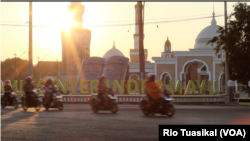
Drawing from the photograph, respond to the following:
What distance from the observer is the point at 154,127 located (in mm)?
10172

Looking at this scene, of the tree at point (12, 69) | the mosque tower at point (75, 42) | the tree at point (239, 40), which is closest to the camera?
the tree at point (239, 40)

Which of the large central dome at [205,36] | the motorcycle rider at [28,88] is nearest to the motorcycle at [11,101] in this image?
the motorcycle rider at [28,88]

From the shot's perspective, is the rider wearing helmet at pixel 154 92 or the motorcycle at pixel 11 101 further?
the motorcycle at pixel 11 101

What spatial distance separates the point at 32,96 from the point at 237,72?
16.6 meters

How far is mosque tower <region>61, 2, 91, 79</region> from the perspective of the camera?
232 ft

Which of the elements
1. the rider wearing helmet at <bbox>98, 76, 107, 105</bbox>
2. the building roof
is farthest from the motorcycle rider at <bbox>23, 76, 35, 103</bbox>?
the building roof

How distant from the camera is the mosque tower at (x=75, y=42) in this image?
70.6m

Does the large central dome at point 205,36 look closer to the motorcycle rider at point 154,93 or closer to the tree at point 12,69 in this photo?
the tree at point 12,69

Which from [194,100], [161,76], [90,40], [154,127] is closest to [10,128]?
[154,127]

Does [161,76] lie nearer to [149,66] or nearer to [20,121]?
[149,66]

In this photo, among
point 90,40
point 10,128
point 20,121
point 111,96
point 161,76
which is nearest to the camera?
point 10,128

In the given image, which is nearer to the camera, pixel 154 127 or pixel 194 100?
pixel 154 127

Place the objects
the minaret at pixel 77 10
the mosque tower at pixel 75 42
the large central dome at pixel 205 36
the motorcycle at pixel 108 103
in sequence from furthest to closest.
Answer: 1. the mosque tower at pixel 75 42
2. the minaret at pixel 77 10
3. the large central dome at pixel 205 36
4. the motorcycle at pixel 108 103

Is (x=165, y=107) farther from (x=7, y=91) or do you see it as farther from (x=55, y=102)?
(x=7, y=91)
